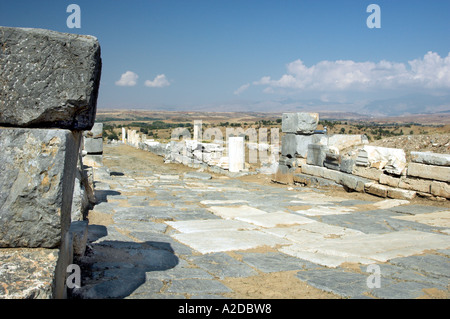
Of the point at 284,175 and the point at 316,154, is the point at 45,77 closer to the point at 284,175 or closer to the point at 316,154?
the point at 316,154

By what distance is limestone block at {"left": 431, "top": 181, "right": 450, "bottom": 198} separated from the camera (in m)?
7.41

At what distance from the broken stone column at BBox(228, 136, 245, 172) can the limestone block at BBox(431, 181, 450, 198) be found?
7.37 m

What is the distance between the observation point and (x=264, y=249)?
14.4 ft

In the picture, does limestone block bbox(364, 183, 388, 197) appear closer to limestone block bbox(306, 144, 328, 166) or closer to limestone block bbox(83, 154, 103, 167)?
limestone block bbox(306, 144, 328, 166)

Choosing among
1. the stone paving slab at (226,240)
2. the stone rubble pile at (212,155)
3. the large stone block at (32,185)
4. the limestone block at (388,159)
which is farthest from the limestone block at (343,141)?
the large stone block at (32,185)

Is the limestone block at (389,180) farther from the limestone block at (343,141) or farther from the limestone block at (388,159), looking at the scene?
the limestone block at (343,141)

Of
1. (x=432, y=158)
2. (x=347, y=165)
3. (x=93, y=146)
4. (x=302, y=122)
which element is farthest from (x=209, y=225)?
(x=93, y=146)

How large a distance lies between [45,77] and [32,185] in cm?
63

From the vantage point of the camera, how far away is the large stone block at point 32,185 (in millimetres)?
2146

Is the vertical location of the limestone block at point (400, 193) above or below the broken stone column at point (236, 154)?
below

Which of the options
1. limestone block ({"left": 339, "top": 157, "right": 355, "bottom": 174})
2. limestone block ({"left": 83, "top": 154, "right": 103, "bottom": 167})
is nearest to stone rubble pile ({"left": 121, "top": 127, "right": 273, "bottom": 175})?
limestone block ({"left": 339, "top": 157, "right": 355, "bottom": 174})
